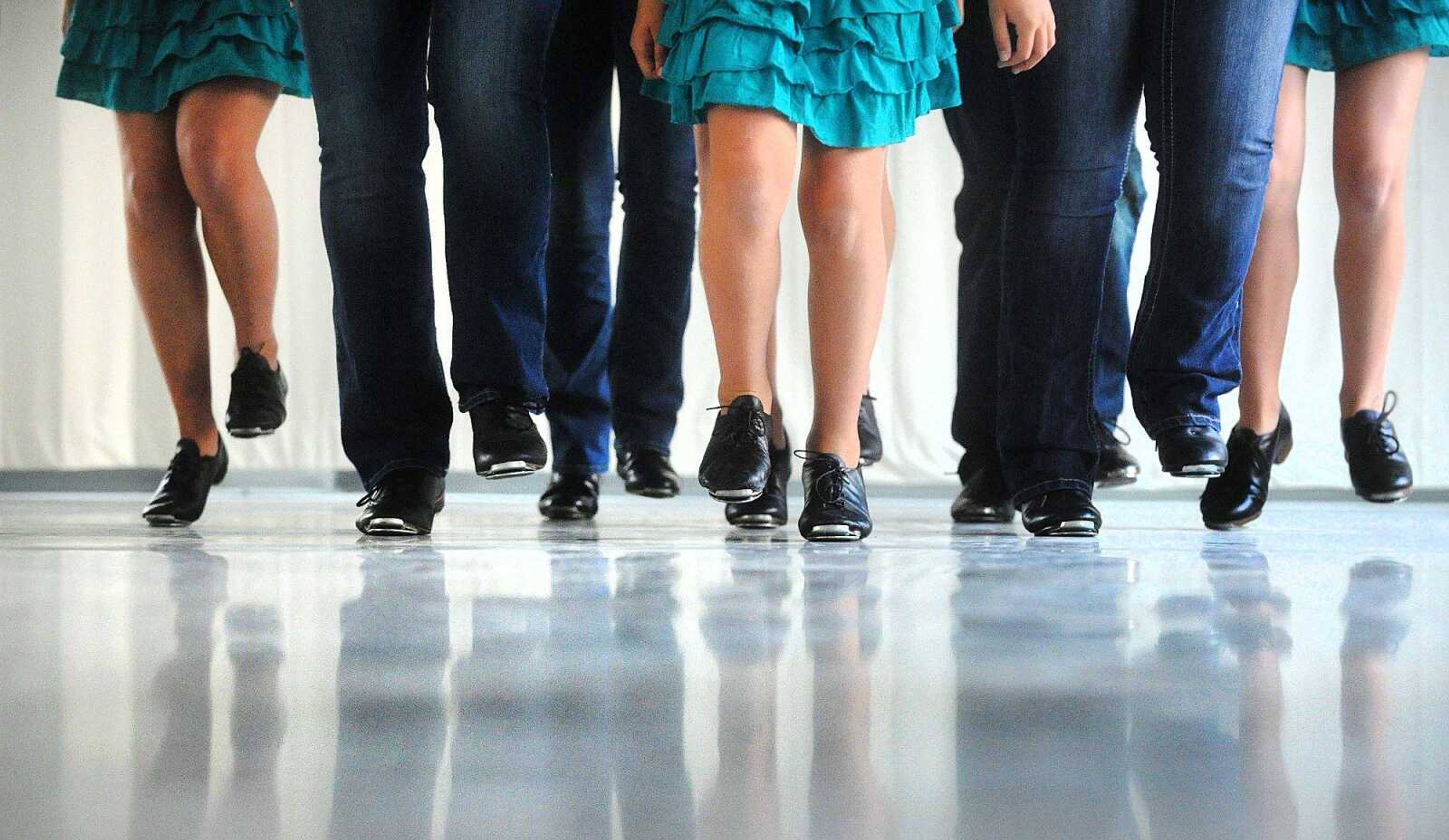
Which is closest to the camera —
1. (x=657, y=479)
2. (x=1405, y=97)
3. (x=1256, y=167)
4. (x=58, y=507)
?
(x=1256, y=167)

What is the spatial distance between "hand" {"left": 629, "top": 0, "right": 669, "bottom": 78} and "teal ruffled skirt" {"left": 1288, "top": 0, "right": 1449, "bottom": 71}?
2.32 feet

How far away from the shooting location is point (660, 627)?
673mm

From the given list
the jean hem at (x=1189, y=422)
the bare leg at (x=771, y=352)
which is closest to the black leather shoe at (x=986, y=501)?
the bare leg at (x=771, y=352)

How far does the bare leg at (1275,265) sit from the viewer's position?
1.53 m

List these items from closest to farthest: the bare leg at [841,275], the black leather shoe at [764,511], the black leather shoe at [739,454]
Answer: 1. the black leather shoe at [739,454]
2. the bare leg at [841,275]
3. the black leather shoe at [764,511]

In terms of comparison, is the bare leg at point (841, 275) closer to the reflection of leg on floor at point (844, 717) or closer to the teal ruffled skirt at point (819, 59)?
the teal ruffled skirt at point (819, 59)

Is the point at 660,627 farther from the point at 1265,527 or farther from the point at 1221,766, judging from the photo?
the point at 1265,527

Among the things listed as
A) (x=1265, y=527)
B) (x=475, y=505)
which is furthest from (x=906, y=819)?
(x=475, y=505)

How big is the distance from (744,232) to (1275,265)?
2.15ft

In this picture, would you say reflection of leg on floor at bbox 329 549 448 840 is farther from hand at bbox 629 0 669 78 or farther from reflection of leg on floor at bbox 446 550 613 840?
hand at bbox 629 0 669 78

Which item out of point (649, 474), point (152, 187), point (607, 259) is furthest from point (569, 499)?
point (152, 187)

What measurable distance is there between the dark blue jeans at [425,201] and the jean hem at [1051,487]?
0.50 metres

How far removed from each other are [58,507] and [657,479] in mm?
1132

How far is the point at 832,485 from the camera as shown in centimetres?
129
